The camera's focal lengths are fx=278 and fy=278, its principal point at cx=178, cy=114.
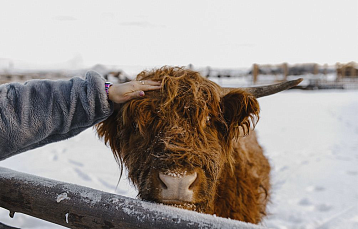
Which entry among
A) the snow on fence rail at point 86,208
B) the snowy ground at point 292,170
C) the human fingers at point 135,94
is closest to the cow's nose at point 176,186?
the snow on fence rail at point 86,208

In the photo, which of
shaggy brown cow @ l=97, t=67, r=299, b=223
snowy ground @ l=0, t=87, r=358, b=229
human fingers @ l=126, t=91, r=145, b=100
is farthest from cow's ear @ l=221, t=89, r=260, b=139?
snowy ground @ l=0, t=87, r=358, b=229

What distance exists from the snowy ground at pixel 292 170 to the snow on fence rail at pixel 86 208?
1741 millimetres

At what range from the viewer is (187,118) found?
1790mm

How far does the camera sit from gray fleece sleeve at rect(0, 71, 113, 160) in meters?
1.63

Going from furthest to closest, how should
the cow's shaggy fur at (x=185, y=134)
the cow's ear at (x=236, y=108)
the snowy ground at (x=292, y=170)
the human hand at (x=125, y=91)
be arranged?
the snowy ground at (x=292, y=170), the cow's ear at (x=236, y=108), the human hand at (x=125, y=91), the cow's shaggy fur at (x=185, y=134)

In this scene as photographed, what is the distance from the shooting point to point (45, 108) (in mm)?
1678

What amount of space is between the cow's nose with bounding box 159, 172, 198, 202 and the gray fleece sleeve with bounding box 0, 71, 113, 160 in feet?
2.02

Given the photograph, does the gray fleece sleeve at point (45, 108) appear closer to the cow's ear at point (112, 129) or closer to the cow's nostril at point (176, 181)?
the cow's ear at point (112, 129)

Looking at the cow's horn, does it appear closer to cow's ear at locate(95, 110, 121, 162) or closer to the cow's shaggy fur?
the cow's shaggy fur

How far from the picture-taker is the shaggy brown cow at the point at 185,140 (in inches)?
61.1

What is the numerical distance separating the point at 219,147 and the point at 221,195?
55 centimetres

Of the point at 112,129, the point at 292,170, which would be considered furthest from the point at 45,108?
the point at 292,170

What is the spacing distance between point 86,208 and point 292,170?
15.2 ft

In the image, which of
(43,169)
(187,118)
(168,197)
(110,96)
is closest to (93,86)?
(110,96)
